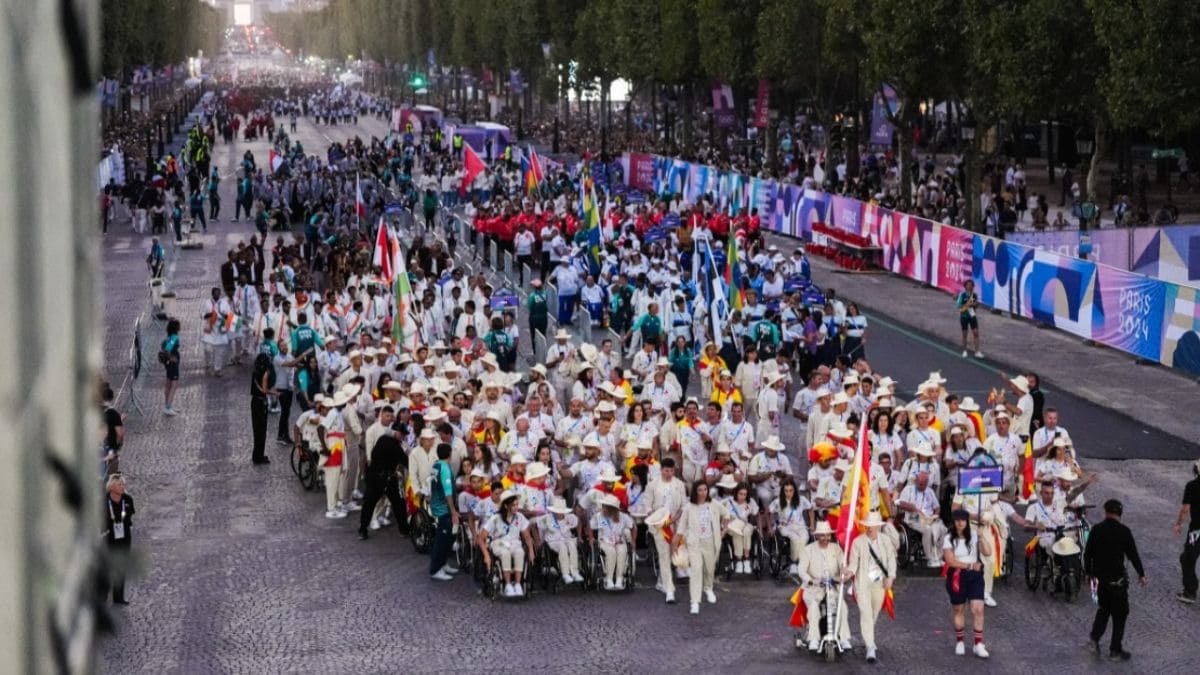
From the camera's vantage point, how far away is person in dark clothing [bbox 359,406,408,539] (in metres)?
18.4

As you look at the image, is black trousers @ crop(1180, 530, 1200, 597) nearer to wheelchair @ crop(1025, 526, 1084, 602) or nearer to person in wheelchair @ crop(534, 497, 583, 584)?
wheelchair @ crop(1025, 526, 1084, 602)

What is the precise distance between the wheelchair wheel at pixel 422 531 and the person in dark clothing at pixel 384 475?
12.2 inches

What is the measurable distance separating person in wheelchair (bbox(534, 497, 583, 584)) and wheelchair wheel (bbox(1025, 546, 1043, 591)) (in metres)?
4.05

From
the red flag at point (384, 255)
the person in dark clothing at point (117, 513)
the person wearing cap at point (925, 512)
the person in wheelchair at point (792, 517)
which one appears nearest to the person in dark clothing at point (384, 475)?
the person in dark clothing at point (117, 513)

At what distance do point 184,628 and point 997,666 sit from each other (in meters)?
6.68

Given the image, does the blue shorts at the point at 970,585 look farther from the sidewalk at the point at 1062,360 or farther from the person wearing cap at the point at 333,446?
the sidewalk at the point at 1062,360

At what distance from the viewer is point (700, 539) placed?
16.0 m

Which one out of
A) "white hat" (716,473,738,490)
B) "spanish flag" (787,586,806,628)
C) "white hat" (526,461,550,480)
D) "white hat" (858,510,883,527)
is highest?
"white hat" (858,510,883,527)

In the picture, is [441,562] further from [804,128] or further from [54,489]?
[804,128]

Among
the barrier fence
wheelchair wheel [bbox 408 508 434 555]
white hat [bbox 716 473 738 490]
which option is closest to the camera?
white hat [bbox 716 473 738 490]

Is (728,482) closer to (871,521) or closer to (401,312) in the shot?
(871,521)

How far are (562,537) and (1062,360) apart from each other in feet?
49.3

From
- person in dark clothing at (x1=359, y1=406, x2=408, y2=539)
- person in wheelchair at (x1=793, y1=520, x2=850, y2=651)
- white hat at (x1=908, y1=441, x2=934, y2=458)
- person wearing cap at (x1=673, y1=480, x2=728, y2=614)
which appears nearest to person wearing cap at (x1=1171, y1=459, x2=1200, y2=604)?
white hat at (x1=908, y1=441, x2=934, y2=458)

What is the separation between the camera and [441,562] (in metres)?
17.3
